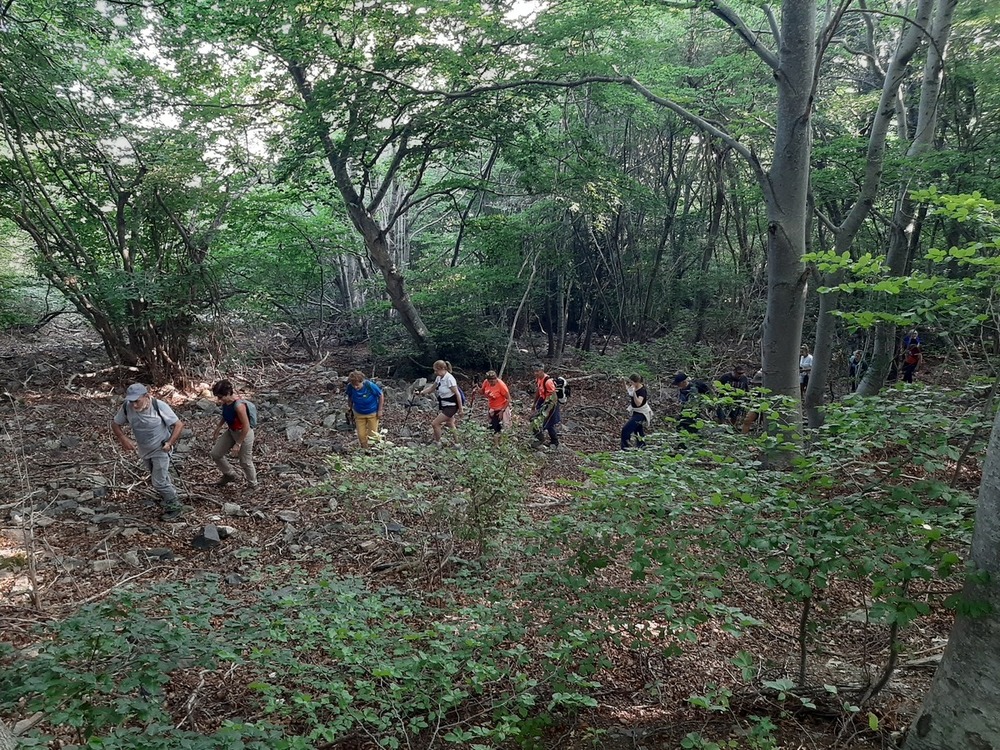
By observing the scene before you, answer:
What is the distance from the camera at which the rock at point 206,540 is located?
599 cm

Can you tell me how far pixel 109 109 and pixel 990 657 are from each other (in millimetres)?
14393

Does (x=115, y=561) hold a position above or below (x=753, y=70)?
below

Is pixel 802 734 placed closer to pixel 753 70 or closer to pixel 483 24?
pixel 483 24

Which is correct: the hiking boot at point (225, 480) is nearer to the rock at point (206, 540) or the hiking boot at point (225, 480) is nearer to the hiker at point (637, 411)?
the rock at point (206, 540)

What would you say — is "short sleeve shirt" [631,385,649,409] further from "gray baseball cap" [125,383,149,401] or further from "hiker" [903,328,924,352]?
"gray baseball cap" [125,383,149,401]

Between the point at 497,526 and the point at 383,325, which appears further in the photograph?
the point at 383,325

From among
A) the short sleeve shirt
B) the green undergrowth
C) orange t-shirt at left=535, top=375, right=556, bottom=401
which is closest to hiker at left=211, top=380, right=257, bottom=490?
the green undergrowth

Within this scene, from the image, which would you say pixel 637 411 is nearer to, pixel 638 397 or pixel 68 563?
pixel 638 397

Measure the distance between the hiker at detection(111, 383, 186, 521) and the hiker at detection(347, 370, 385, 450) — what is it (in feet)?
7.87

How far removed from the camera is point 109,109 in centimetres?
1127

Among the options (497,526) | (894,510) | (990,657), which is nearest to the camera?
(990,657)

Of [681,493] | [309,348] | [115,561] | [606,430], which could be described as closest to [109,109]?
[309,348]

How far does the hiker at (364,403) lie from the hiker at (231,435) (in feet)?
4.84

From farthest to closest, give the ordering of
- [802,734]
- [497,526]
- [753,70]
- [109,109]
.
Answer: [753,70] → [109,109] → [497,526] → [802,734]
